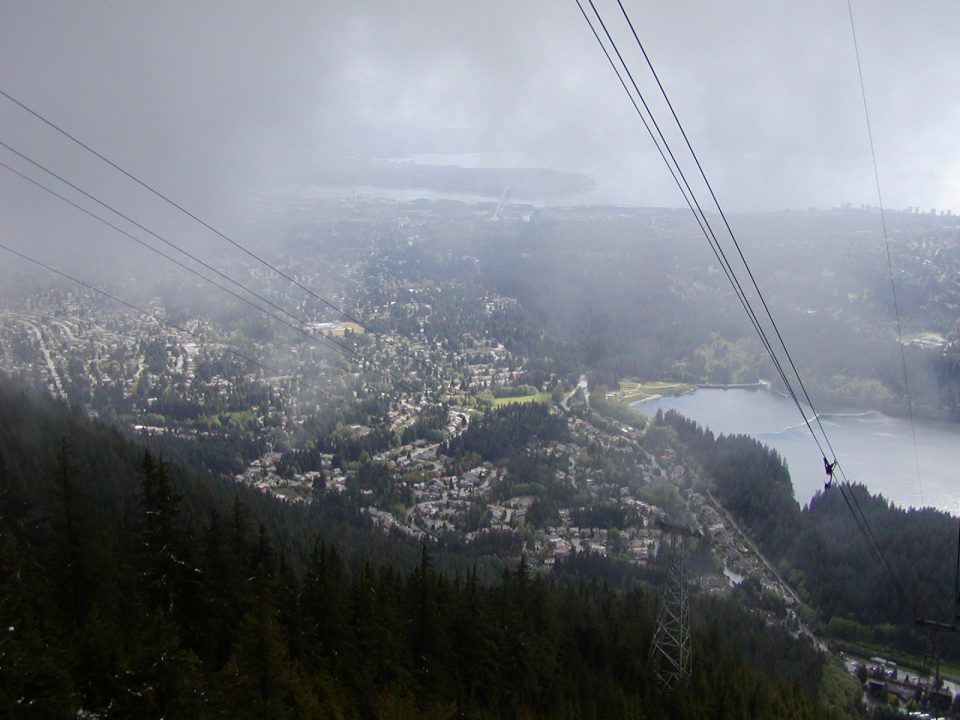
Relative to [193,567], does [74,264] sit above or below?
above

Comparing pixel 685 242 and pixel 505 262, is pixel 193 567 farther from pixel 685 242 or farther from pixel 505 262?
pixel 685 242

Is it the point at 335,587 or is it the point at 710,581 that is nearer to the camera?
the point at 335,587

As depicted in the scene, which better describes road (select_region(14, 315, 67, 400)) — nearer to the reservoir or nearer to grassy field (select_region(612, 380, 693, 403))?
grassy field (select_region(612, 380, 693, 403))

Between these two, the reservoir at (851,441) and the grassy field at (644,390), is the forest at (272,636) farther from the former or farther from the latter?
the grassy field at (644,390)

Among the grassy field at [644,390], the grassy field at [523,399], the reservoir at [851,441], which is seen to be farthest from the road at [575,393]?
the reservoir at [851,441]

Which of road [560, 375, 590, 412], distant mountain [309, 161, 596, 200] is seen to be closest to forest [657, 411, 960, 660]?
road [560, 375, 590, 412]

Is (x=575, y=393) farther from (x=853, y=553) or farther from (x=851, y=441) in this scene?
(x=853, y=553)

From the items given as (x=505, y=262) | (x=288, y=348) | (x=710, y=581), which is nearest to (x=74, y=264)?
(x=288, y=348)

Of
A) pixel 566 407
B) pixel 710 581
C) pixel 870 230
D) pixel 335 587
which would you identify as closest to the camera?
pixel 335 587
